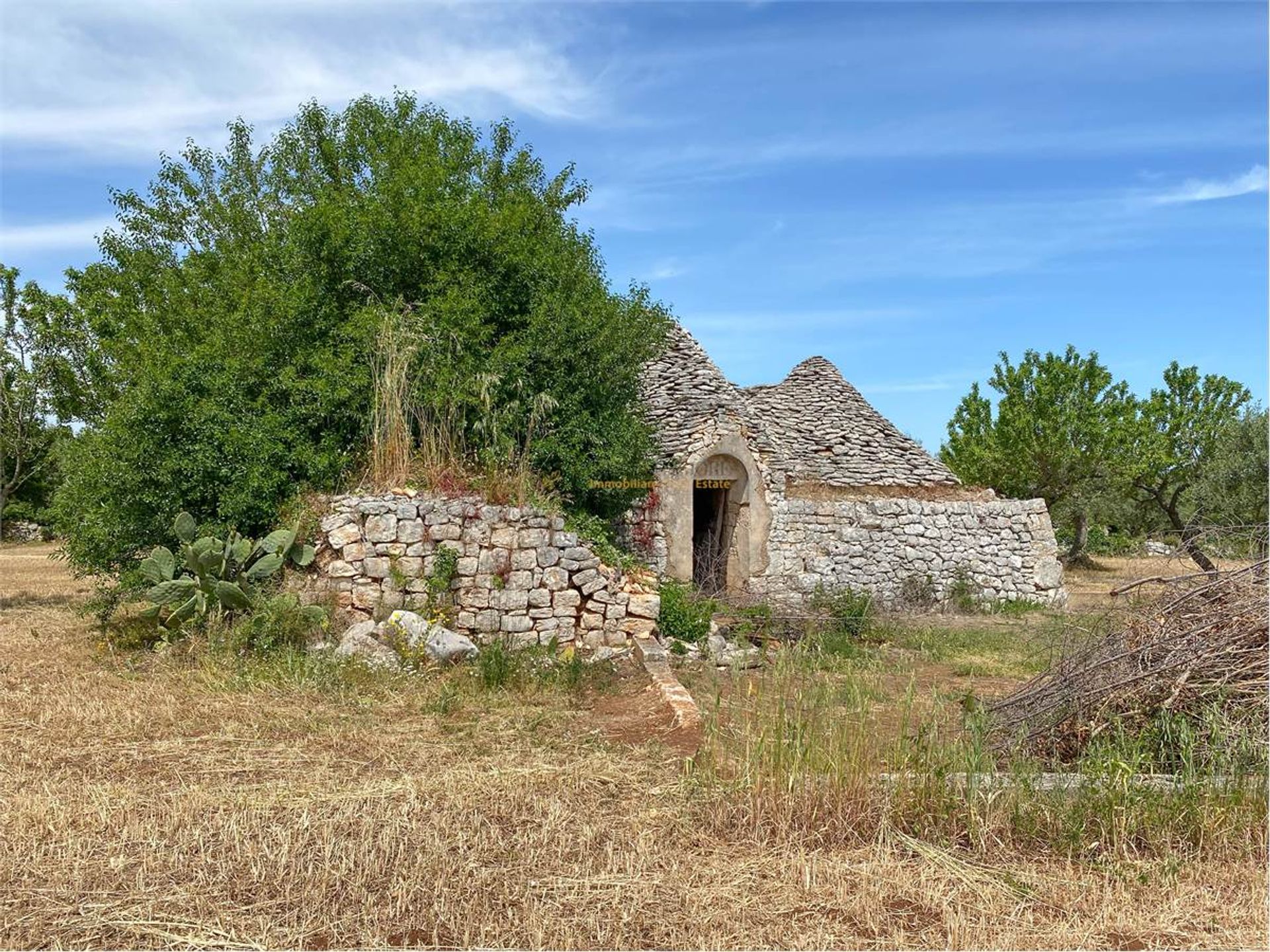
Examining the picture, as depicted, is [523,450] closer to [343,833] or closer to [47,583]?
[343,833]

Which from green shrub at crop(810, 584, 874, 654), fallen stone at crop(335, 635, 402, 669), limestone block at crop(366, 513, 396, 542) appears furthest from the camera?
green shrub at crop(810, 584, 874, 654)

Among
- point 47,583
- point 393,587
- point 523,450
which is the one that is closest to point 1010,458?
point 523,450

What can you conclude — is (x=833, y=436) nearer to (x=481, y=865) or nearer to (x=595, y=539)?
(x=595, y=539)

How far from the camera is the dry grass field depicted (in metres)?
4.29

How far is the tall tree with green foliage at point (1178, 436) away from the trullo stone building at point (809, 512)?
1191 cm

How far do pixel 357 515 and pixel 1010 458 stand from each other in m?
23.5

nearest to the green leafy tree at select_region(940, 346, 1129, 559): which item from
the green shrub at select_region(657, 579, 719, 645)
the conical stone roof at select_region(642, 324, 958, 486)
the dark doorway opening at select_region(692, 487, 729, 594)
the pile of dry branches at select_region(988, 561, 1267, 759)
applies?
the conical stone roof at select_region(642, 324, 958, 486)

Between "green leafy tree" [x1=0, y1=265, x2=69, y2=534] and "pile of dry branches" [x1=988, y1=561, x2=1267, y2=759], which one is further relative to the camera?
"green leafy tree" [x1=0, y1=265, x2=69, y2=534]

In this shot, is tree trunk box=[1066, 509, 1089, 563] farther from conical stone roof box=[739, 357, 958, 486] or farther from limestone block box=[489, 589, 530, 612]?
limestone block box=[489, 589, 530, 612]

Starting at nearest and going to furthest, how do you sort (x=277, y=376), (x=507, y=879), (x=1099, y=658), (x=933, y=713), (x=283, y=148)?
(x=507, y=879) < (x=933, y=713) < (x=1099, y=658) < (x=277, y=376) < (x=283, y=148)

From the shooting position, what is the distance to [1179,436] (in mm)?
30469

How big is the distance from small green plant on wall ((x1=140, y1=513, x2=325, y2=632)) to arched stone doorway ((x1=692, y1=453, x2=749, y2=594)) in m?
7.92

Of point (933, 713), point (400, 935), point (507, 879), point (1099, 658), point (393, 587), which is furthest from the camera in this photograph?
point (393, 587)

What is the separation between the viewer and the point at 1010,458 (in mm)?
29234
